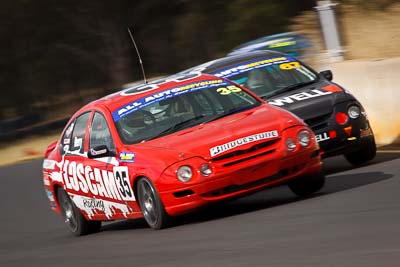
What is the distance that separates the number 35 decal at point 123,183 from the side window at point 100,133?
1.08 ft

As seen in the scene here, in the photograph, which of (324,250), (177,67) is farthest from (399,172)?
(177,67)

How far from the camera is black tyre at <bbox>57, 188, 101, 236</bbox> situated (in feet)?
37.4

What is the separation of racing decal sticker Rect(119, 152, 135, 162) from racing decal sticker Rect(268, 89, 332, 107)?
2.80 m

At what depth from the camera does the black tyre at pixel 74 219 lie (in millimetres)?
11398

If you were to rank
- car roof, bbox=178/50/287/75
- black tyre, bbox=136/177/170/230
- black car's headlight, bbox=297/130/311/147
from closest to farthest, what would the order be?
black tyre, bbox=136/177/170/230
black car's headlight, bbox=297/130/311/147
car roof, bbox=178/50/287/75

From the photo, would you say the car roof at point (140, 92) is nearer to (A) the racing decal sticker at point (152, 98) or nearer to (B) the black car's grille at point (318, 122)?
(A) the racing decal sticker at point (152, 98)

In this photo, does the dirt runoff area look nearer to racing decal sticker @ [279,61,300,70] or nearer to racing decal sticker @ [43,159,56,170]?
racing decal sticker @ [279,61,300,70]

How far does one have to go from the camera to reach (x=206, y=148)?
9.31 metres

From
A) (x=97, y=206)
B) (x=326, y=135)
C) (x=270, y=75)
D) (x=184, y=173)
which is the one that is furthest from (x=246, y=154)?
(x=270, y=75)

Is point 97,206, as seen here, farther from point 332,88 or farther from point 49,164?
point 332,88

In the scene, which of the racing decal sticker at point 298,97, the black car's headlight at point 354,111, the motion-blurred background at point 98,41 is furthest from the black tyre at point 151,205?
the motion-blurred background at point 98,41

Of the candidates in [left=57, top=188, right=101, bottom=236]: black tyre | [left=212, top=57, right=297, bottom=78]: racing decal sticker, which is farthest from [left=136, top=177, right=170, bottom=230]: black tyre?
[left=212, top=57, right=297, bottom=78]: racing decal sticker

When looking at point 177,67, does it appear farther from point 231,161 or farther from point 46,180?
point 231,161

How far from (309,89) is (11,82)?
1104 inches
